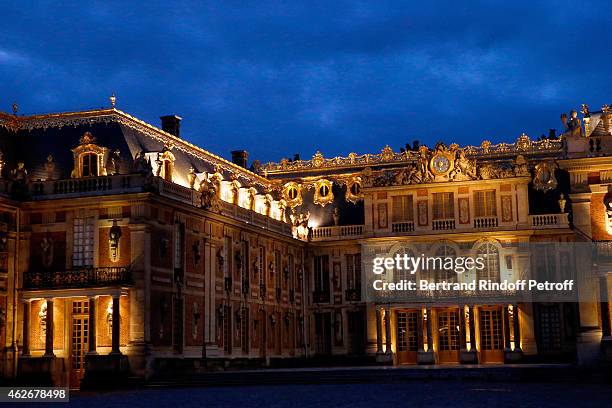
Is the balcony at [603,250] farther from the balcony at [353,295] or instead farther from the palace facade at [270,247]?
the balcony at [353,295]

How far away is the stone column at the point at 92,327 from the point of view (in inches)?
1240

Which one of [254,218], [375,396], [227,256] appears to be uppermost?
[254,218]

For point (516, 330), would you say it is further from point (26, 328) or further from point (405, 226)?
point (26, 328)

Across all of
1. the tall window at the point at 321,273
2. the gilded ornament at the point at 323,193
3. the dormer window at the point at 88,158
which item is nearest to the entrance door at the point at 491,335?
the tall window at the point at 321,273

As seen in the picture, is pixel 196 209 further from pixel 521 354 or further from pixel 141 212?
pixel 521 354

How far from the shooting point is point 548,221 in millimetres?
44625

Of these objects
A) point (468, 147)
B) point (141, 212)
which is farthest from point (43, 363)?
point (468, 147)

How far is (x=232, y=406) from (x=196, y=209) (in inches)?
628

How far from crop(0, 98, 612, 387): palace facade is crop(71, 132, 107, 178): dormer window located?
0.07 metres

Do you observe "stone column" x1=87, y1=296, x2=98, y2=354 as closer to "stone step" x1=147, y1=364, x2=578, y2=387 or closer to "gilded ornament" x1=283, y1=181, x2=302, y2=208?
"stone step" x1=147, y1=364, x2=578, y2=387

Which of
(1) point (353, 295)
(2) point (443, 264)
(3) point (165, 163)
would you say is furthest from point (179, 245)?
(2) point (443, 264)

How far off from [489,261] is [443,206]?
363cm

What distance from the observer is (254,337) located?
41344 millimetres

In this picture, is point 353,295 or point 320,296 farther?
point 320,296
